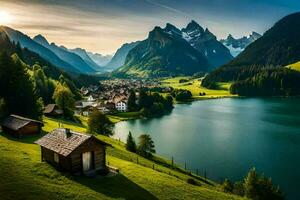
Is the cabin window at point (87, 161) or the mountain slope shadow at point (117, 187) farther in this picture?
the cabin window at point (87, 161)

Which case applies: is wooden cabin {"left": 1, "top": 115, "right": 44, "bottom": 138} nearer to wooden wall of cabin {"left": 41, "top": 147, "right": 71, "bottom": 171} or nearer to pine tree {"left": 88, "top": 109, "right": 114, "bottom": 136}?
wooden wall of cabin {"left": 41, "top": 147, "right": 71, "bottom": 171}

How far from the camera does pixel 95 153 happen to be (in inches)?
1767

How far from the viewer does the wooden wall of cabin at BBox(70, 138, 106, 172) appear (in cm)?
4266

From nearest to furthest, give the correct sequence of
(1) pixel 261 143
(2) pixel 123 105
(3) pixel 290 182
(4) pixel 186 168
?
(3) pixel 290 182, (4) pixel 186 168, (1) pixel 261 143, (2) pixel 123 105

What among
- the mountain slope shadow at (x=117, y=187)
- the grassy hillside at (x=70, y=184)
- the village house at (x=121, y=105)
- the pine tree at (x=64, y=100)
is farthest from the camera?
the village house at (x=121, y=105)

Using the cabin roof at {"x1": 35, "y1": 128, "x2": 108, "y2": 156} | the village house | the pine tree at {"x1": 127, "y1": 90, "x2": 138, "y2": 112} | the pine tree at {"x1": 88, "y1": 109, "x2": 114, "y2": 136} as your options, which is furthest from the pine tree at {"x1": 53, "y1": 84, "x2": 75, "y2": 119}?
the cabin roof at {"x1": 35, "y1": 128, "x2": 108, "y2": 156}

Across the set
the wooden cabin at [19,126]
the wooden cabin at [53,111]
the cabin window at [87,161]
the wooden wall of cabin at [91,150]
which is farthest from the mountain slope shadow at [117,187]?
the wooden cabin at [53,111]

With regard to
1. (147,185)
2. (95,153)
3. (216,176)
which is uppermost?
(95,153)

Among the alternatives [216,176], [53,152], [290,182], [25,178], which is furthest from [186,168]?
[25,178]

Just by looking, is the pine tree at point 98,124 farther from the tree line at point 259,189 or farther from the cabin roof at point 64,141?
the tree line at point 259,189

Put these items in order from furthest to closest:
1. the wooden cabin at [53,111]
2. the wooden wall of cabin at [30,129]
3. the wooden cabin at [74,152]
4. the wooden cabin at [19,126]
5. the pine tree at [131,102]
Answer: the pine tree at [131,102] < the wooden cabin at [53,111] < the wooden wall of cabin at [30,129] < the wooden cabin at [19,126] < the wooden cabin at [74,152]

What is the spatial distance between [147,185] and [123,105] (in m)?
151

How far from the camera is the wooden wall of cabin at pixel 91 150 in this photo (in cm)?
4266

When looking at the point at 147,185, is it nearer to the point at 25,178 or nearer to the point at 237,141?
the point at 25,178
